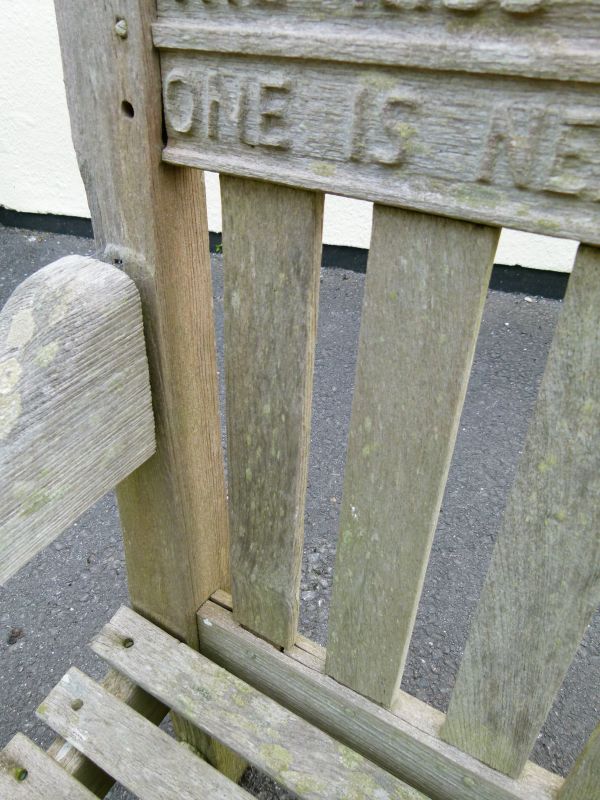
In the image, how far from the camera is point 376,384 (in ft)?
2.53

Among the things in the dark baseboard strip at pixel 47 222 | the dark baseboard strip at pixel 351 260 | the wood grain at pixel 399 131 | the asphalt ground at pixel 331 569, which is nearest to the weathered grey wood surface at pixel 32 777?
the asphalt ground at pixel 331 569

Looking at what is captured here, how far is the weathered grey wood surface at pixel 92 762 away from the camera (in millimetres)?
1168

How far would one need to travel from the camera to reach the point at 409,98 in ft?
1.92

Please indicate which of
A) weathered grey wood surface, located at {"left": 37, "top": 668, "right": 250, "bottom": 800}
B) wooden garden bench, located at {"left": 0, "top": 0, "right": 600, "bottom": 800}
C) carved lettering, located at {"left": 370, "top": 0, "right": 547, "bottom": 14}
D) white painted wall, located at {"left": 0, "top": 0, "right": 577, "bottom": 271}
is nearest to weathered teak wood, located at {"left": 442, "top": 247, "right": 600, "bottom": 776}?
wooden garden bench, located at {"left": 0, "top": 0, "right": 600, "bottom": 800}

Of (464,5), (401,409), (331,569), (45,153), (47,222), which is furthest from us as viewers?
(47,222)

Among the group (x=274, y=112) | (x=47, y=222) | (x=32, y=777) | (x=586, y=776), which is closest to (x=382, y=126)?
(x=274, y=112)

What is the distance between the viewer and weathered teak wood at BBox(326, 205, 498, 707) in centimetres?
66

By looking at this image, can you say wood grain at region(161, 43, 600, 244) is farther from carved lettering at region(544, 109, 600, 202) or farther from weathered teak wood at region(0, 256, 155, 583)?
weathered teak wood at region(0, 256, 155, 583)

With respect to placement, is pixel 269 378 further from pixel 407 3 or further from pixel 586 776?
pixel 586 776

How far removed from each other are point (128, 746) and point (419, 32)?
117 cm

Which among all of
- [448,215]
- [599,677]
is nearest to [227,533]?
[448,215]

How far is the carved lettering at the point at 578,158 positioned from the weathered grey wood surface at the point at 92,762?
114 cm

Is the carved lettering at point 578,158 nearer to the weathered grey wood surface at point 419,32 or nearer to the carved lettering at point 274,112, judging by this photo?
the weathered grey wood surface at point 419,32

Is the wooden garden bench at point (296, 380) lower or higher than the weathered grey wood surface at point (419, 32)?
lower
